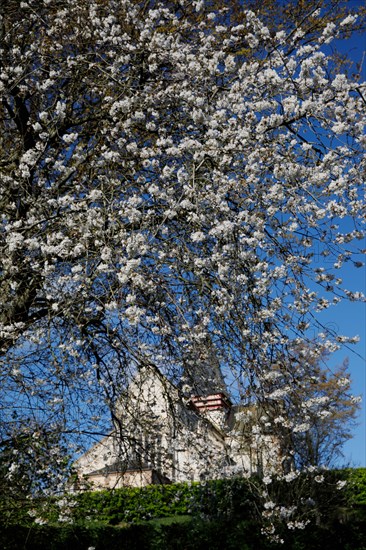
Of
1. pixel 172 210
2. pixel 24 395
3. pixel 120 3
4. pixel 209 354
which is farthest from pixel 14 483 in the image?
pixel 120 3

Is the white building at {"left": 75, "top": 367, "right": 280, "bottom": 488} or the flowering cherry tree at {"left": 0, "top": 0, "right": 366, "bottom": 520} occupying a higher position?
the flowering cherry tree at {"left": 0, "top": 0, "right": 366, "bottom": 520}

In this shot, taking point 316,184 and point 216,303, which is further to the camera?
point 216,303

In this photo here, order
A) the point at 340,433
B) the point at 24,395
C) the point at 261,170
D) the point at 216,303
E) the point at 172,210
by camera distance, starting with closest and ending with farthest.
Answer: the point at 172,210 < the point at 261,170 < the point at 216,303 < the point at 24,395 < the point at 340,433

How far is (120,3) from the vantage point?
606 cm

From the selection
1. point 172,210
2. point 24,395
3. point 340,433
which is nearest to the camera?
point 172,210

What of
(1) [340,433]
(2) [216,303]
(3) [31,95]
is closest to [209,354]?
(2) [216,303]

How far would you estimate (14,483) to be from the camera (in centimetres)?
530

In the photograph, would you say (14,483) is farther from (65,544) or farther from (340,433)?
(340,433)

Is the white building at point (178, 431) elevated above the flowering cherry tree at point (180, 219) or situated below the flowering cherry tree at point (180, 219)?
below

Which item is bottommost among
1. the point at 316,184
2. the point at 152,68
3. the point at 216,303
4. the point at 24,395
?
the point at 24,395

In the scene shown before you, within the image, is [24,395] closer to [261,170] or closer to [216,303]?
[216,303]

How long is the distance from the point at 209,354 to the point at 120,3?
4168mm

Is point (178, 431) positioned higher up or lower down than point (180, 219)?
lower down

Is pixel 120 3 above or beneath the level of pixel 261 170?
above
